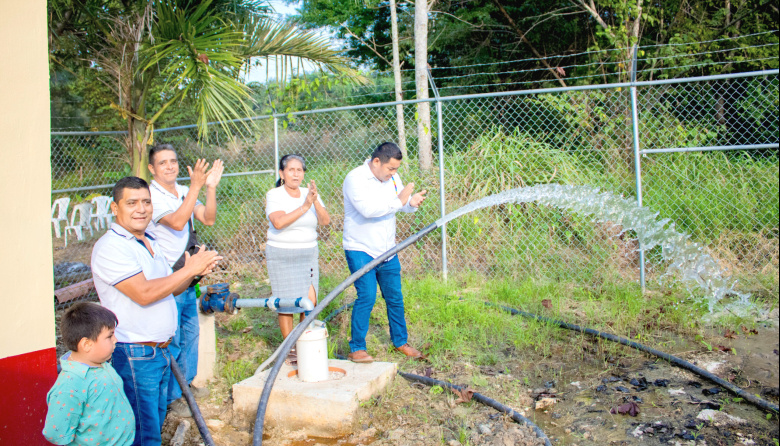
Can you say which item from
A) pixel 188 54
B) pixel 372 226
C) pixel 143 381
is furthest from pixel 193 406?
pixel 188 54

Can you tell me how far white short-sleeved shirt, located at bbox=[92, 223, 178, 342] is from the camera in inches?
106

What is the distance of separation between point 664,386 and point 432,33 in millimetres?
11044

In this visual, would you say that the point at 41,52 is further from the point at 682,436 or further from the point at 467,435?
the point at 682,436

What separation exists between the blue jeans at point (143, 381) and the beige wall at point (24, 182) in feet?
1.17

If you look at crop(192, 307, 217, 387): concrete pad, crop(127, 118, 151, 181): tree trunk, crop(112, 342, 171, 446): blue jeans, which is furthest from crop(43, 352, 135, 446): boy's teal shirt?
crop(127, 118, 151, 181): tree trunk

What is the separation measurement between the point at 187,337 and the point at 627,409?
3.00m

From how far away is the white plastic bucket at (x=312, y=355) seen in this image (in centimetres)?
382

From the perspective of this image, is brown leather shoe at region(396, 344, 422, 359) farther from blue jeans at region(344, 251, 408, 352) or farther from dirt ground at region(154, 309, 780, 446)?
blue jeans at region(344, 251, 408, 352)

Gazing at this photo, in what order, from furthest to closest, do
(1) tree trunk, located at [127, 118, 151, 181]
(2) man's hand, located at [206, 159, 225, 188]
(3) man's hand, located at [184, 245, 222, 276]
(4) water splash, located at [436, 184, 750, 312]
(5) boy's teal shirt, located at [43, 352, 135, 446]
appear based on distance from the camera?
1. (1) tree trunk, located at [127, 118, 151, 181]
2. (4) water splash, located at [436, 184, 750, 312]
3. (2) man's hand, located at [206, 159, 225, 188]
4. (3) man's hand, located at [184, 245, 222, 276]
5. (5) boy's teal shirt, located at [43, 352, 135, 446]

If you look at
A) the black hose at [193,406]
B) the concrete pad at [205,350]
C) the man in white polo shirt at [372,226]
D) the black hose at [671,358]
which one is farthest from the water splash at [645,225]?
the black hose at [193,406]

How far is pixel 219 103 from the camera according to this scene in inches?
260

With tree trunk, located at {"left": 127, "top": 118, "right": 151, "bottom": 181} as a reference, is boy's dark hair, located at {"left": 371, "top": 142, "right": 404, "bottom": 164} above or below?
below

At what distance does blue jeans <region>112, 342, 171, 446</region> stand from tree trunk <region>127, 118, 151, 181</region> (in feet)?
16.0

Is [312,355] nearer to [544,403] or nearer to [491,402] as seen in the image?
[491,402]
